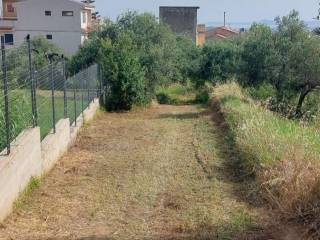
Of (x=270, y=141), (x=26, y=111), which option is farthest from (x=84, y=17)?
(x=270, y=141)

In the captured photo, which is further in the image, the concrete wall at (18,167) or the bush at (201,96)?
the bush at (201,96)

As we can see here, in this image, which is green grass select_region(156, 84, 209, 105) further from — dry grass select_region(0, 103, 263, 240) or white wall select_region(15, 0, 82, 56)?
white wall select_region(15, 0, 82, 56)

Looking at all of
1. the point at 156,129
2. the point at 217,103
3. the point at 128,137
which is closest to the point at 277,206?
the point at 128,137

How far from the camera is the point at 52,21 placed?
53.8 metres

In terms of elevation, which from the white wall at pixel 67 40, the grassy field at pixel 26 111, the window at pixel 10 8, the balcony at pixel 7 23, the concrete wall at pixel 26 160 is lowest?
the concrete wall at pixel 26 160

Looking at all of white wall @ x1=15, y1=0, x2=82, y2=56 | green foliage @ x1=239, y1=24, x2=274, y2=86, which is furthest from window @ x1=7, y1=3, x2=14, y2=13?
green foliage @ x1=239, y1=24, x2=274, y2=86

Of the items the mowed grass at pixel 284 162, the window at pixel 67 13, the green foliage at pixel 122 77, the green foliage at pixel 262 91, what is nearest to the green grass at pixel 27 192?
the mowed grass at pixel 284 162

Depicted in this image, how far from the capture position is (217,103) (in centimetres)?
2023

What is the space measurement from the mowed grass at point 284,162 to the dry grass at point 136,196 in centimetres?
46

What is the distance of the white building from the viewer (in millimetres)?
52688

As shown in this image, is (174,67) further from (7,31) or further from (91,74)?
(7,31)

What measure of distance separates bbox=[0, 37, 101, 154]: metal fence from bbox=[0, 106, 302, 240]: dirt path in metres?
0.96

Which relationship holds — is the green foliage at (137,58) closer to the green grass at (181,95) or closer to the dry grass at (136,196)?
the green grass at (181,95)

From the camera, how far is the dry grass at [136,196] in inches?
245
